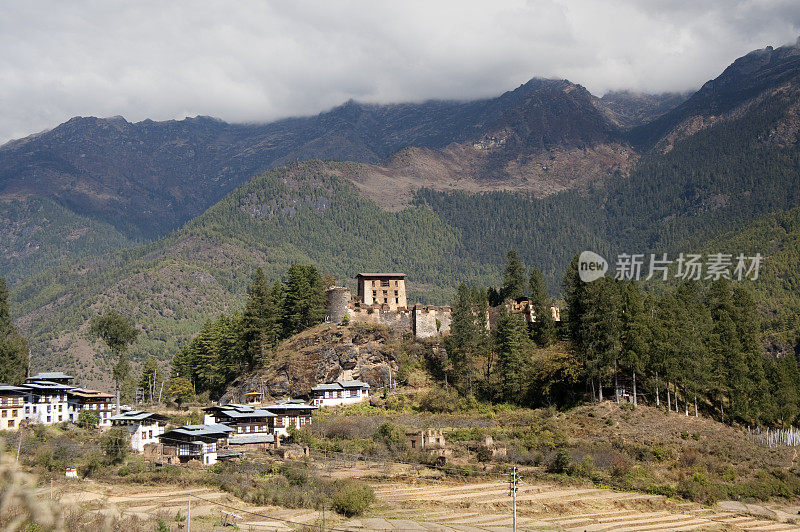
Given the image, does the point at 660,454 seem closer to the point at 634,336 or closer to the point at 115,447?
the point at 634,336

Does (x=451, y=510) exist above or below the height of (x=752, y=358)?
below

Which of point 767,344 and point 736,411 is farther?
point 767,344

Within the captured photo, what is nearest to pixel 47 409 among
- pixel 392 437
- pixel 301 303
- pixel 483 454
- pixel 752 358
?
pixel 301 303

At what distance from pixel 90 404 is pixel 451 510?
5311cm

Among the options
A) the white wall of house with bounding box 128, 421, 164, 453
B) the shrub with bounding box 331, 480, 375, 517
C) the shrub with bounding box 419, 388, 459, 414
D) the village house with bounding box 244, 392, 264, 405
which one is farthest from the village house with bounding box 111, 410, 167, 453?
the shrub with bounding box 419, 388, 459, 414

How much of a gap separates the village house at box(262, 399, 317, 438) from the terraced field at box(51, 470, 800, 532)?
18.1 meters

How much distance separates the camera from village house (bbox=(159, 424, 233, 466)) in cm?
7394

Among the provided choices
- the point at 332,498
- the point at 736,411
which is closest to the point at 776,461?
the point at 736,411

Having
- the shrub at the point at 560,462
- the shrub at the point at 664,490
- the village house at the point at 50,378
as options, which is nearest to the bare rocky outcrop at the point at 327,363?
the village house at the point at 50,378

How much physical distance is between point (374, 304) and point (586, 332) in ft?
136

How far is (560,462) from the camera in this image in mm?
73312

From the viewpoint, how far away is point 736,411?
83.1 meters

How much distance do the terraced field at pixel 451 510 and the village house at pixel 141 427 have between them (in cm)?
→ 1732

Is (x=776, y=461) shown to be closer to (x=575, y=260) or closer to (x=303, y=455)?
(x=575, y=260)
